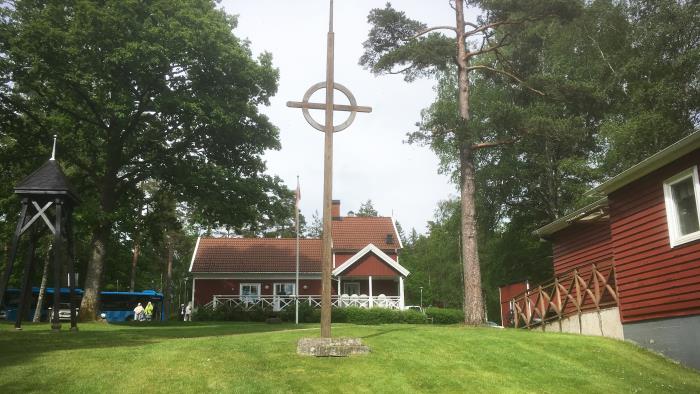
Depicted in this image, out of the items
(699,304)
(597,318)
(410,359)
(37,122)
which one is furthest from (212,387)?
(37,122)

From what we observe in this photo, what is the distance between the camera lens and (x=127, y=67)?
71.5ft

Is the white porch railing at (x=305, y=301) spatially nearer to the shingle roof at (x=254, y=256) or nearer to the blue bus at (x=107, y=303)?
the shingle roof at (x=254, y=256)

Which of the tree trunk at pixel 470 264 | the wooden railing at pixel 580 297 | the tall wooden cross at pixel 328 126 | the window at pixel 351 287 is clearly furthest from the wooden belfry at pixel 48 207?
the window at pixel 351 287

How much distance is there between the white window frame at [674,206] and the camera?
11359 millimetres

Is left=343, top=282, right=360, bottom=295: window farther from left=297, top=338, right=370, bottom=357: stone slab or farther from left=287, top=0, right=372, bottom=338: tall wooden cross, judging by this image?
left=297, top=338, right=370, bottom=357: stone slab

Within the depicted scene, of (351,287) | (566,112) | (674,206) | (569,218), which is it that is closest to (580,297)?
(569,218)

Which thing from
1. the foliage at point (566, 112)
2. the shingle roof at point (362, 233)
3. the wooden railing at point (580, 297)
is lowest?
the wooden railing at point (580, 297)

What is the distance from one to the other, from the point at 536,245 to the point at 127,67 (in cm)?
2347

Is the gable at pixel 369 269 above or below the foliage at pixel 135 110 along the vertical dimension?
below

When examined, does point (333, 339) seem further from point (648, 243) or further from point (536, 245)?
point (536, 245)

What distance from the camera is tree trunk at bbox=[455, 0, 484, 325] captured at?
1767cm

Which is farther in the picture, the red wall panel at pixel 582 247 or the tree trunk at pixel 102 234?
the tree trunk at pixel 102 234

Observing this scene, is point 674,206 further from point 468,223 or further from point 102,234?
point 102,234

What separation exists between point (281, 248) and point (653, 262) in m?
28.7
